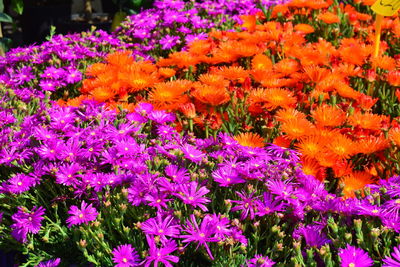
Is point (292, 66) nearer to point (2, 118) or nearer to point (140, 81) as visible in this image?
point (140, 81)

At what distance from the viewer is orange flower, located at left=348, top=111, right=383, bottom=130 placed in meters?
1.47

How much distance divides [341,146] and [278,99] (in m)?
0.30

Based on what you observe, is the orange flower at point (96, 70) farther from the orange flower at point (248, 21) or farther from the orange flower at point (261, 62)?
the orange flower at point (248, 21)

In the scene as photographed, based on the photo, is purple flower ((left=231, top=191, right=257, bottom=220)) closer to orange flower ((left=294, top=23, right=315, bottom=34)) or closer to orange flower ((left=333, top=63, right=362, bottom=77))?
orange flower ((left=333, top=63, right=362, bottom=77))

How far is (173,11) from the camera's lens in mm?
2777

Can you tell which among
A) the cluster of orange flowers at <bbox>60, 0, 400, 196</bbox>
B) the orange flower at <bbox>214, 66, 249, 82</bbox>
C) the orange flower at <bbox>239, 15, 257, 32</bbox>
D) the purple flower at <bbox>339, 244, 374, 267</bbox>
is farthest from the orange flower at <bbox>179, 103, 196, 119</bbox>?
the orange flower at <bbox>239, 15, 257, 32</bbox>

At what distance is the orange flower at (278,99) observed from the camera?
156 cm

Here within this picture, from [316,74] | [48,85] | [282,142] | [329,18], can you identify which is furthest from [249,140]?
[329,18]

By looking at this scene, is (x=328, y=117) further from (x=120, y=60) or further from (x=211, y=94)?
(x=120, y=60)

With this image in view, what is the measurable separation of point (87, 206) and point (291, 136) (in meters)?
0.58

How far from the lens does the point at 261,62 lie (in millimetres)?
1985

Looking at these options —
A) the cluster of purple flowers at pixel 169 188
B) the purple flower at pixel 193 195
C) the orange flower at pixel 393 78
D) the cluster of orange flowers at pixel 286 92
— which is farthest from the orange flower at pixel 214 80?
the purple flower at pixel 193 195

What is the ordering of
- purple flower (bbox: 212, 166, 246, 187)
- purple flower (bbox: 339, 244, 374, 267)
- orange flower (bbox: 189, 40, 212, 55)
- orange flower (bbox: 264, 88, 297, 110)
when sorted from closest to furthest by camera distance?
purple flower (bbox: 339, 244, 374, 267) < purple flower (bbox: 212, 166, 246, 187) < orange flower (bbox: 264, 88, 297, 110) < orange flower (bbox: 189, 40, 212, 55)

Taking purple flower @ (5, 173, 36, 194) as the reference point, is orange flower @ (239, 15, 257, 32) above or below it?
below
